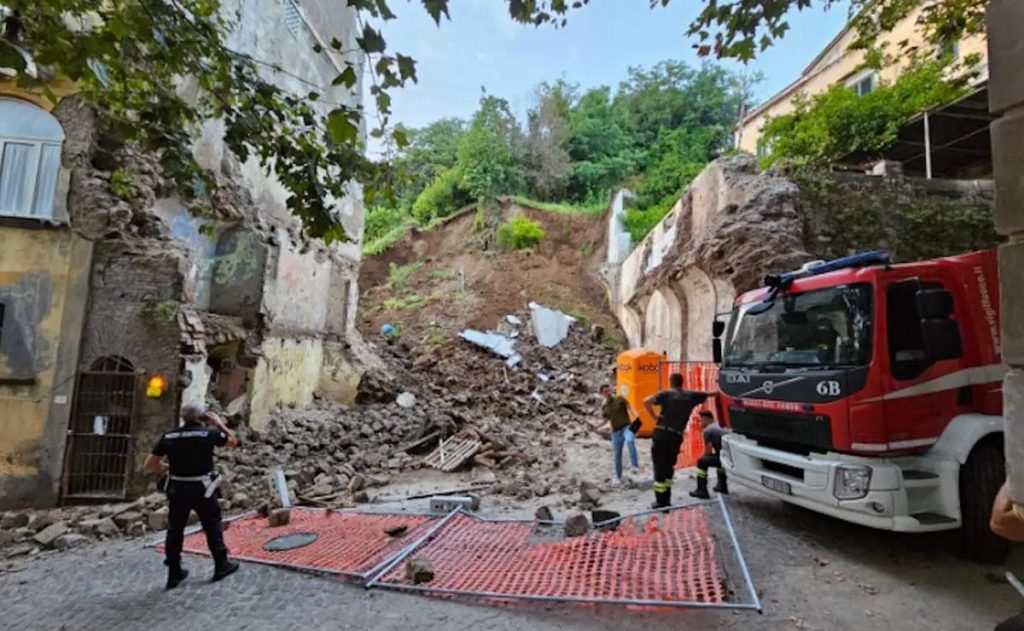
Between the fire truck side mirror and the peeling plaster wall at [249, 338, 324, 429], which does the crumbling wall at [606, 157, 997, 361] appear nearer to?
the fire truck side mirror

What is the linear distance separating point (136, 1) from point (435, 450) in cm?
883

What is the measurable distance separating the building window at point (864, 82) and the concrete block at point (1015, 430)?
1829 cm

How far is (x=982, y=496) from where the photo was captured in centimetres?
419

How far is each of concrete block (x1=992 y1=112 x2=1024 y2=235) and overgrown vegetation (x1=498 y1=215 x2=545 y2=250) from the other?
2376cm

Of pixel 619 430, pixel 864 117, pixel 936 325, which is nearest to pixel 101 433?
pixel 619 430

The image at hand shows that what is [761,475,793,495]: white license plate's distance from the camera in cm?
477

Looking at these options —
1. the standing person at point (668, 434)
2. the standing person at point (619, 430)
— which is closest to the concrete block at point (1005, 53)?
the standing person at point (668, 434)

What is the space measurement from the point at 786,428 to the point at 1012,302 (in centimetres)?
395

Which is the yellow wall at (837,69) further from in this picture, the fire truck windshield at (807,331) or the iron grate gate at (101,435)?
the iron grate gate at (101,435)

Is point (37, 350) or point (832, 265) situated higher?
point (832, 265)

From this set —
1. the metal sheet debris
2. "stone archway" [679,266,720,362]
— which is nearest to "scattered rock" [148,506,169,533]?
"stone archway" [679,266,720,362]

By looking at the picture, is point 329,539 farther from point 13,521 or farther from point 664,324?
point 664,324

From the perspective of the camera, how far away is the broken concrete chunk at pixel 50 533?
6.09 meters

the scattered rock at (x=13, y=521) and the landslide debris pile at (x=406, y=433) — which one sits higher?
the landslide debris pile at (x=406, y=433)
